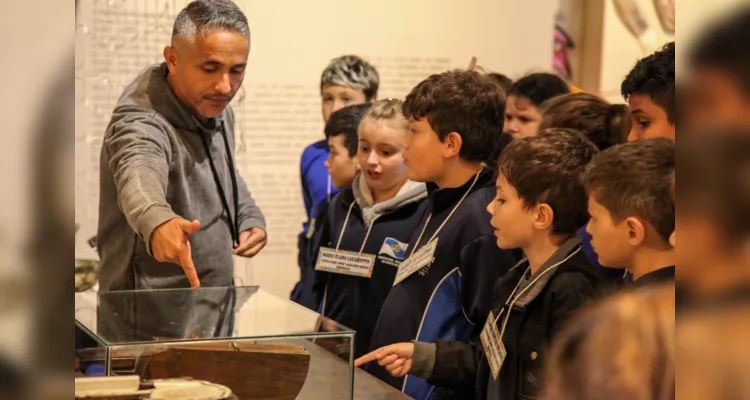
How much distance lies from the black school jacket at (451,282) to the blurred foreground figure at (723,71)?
854 millimetres

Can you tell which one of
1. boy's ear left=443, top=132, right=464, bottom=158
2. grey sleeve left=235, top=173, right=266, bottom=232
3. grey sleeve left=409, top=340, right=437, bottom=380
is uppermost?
boy's ear left=443, top=132, right=464, bottom=158

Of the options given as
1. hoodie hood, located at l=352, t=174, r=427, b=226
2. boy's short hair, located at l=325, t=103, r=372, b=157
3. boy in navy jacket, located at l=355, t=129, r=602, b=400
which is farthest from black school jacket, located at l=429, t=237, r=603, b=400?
boy's short hair, located at l=325, t=103, r=372, b=157

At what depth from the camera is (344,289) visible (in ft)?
6.89

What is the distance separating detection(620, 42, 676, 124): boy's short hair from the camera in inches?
55.4

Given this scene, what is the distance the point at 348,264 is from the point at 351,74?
0.55 m

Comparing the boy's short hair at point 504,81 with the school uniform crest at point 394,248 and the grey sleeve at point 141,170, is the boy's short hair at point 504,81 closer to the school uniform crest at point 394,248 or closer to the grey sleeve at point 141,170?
the school uniform crest at point 394,248

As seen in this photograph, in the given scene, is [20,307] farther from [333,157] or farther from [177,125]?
[333,157]

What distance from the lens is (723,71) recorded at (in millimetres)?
845

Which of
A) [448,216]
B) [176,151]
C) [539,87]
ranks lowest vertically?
[448,216]

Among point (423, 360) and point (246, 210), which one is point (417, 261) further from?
point (246, 210)

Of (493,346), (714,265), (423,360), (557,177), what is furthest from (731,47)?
(423,360)

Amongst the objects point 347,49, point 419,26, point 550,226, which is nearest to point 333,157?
point 347,49

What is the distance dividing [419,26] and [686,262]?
130cm

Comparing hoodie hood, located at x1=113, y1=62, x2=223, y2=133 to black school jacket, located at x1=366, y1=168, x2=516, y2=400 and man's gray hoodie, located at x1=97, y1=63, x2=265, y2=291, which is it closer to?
man's gray hoodie, located at x1=97, y1=63, x2=265, y2=291
